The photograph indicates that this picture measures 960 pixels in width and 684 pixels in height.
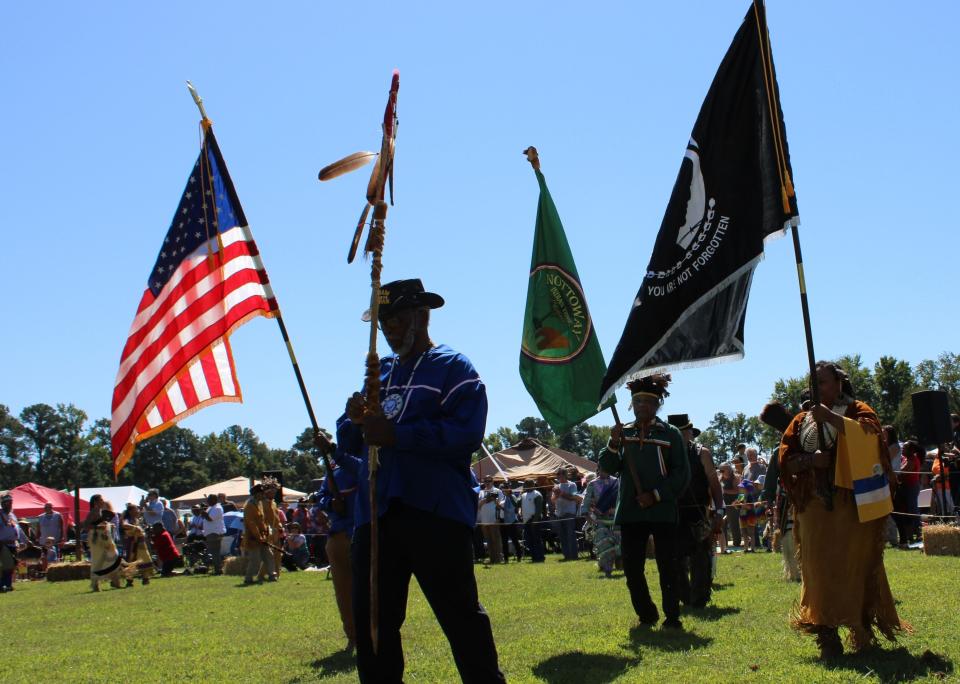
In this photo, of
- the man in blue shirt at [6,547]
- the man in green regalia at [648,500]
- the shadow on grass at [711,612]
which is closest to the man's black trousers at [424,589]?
the man in green regalia at [648,500]

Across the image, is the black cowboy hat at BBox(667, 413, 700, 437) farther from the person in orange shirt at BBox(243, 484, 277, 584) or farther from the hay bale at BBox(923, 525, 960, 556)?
the person in orange shirt at BBox(243, 484, 277, 584)

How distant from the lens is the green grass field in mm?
6773

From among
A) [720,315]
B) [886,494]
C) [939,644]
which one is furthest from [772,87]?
[939,644]

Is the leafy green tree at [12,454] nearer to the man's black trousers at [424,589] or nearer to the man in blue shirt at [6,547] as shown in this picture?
the man in blue shirt at [6,547]

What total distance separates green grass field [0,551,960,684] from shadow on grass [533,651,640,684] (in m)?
0.01

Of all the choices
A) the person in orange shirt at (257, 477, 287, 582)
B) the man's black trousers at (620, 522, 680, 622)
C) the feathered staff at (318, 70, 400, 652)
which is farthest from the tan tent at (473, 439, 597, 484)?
the feathered staff at (318, 70, 400, 652)

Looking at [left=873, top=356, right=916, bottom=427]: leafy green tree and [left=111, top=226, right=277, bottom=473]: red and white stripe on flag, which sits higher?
[left=873, top=356, right=916, bottom=427]: leafy green tree

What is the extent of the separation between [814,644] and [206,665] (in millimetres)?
4664

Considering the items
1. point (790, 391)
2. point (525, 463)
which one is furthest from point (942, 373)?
point (525, 463)

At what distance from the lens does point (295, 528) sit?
26.6m

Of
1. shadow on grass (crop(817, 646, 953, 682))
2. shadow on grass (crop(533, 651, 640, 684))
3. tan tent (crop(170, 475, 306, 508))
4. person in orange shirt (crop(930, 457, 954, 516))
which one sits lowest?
shadow on grass (crop(817, 646, 953, 682))

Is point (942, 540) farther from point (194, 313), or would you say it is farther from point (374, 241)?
point (374, 241)

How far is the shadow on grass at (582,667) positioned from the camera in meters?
6.83

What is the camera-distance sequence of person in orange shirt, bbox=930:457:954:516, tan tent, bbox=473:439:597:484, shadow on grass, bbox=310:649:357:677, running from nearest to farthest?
shadow on grass, bbox=310:649:357:677
person in orange shirt, bbox=930:457:954:516
tan tent, bbox=473:439:597:484
